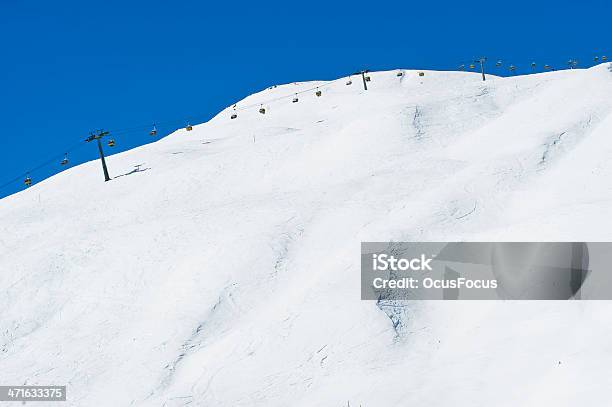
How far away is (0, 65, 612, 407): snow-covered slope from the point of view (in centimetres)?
1884

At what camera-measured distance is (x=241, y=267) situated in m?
27.6

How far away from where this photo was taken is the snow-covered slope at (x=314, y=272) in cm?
1884

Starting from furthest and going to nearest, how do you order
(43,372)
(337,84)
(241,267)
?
(337,84) < (241,267) < (43,372)

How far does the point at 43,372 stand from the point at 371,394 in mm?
14050

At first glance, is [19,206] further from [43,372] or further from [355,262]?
[355,262]

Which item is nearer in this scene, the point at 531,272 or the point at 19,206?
the point at 531,272

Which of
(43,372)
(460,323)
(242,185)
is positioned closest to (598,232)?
(460,323)

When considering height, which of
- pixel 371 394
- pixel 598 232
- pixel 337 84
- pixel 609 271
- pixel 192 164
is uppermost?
pixel 337 84

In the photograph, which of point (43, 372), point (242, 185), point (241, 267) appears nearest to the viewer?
point (43, 372)

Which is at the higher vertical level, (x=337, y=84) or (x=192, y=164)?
(x=337, y=84)

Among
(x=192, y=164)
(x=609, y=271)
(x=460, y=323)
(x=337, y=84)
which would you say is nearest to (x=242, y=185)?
(x=192, y=164)

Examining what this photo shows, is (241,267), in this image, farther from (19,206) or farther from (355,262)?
(19,206)

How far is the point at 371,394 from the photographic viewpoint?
60.4ft

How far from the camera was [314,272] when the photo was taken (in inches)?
1023
